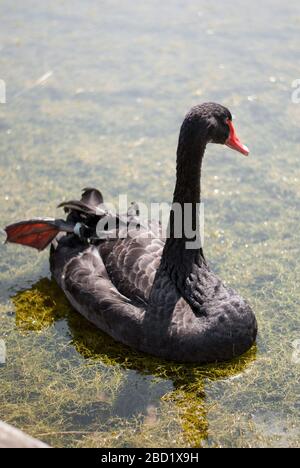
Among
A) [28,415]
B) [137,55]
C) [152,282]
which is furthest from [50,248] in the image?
[137,55]

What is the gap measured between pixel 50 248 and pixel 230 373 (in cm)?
183

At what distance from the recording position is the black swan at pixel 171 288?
4.86 metres

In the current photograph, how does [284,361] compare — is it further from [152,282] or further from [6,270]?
[6,270]

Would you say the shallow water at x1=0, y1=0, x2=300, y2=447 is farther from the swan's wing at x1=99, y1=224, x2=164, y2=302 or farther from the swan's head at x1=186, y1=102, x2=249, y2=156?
the swan's head at x1=186, y1=102, x2=249, y2=156

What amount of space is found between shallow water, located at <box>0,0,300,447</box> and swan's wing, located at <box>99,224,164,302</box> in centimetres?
40

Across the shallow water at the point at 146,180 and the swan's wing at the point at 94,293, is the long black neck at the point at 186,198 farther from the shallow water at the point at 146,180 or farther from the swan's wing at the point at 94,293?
the shallow water at the point at 146,180

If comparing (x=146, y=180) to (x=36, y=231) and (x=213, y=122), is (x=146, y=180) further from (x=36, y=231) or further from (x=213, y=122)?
(x=213, y=122)

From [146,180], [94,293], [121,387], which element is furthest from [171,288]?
[146,180]

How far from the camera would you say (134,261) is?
17.3ft

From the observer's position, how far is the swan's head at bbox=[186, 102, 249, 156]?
15.9 feet

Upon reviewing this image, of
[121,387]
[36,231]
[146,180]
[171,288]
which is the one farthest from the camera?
[146,180]

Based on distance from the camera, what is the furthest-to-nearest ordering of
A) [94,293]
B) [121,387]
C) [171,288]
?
[94,293], [171,288], [121,387]

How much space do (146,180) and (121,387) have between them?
8.95 ft

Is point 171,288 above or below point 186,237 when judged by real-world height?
below
